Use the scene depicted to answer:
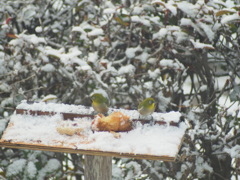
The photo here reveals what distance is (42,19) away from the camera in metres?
4.24

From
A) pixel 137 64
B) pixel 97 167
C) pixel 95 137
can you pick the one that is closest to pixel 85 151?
pixel 95 137

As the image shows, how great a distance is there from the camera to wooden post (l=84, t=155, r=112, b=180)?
8.45ft

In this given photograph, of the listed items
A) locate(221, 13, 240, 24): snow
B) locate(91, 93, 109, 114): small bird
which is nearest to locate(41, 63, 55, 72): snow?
locate(91, 93, 109, 114): small bird

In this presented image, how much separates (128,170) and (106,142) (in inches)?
59.4

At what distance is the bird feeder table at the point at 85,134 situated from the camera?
7.09ft

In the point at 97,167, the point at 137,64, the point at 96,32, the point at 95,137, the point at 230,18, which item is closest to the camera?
the point at 95,137

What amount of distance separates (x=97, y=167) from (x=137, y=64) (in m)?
1.59

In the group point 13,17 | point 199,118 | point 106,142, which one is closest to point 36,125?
point 106,142

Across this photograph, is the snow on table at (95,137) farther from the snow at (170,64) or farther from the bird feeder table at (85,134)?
the snow at (170,64)

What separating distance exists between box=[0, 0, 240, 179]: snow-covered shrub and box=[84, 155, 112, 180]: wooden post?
2.88 feet

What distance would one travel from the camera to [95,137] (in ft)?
7.61

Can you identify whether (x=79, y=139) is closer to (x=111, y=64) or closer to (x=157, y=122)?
(x=157, y=122)

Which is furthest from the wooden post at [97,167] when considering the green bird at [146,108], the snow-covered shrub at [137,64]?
the snow-covered shrub at [137,64]

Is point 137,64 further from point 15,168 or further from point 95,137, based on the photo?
point 95,137
